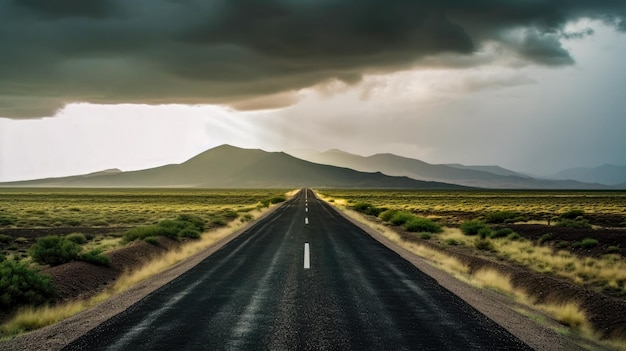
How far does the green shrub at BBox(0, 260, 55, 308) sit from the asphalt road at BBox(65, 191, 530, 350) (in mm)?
3082

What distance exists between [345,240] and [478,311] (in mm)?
11922

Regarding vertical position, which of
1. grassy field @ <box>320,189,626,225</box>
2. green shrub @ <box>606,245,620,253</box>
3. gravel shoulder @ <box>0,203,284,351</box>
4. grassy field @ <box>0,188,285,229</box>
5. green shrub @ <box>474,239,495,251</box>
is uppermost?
gravel shoulder @ <box>0,203,284,351</box>

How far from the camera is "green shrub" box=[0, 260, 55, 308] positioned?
995 cm

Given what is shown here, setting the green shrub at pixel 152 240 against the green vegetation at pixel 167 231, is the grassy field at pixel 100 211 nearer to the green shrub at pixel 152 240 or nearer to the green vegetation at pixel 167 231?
the green vegetation at pixel 167 231

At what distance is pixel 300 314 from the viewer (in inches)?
295

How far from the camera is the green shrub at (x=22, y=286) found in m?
9.95

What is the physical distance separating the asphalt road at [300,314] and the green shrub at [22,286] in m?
3.08

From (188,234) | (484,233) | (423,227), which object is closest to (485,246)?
(484,233)

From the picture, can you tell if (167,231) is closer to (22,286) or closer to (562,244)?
(22,286)

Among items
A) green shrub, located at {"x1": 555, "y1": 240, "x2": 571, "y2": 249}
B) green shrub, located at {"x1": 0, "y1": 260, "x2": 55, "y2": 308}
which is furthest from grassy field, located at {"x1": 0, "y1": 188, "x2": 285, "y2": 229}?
green shrub, located at {"x1": 555, "y1": 240, "x2": 571, "y2": 249}

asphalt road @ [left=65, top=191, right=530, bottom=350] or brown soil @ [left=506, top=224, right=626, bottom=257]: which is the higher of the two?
asphalt road @ [left=65, top=191, right=530, bottom=350]

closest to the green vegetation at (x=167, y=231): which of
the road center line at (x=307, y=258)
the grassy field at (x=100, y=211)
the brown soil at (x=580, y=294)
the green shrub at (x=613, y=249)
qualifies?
the road center line at (x=307, y=258)

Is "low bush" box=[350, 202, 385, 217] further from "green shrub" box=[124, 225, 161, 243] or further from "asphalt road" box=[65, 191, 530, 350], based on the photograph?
"asphalt road" box=[65, 191, 530, 350]

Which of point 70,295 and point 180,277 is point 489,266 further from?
point 70,295
